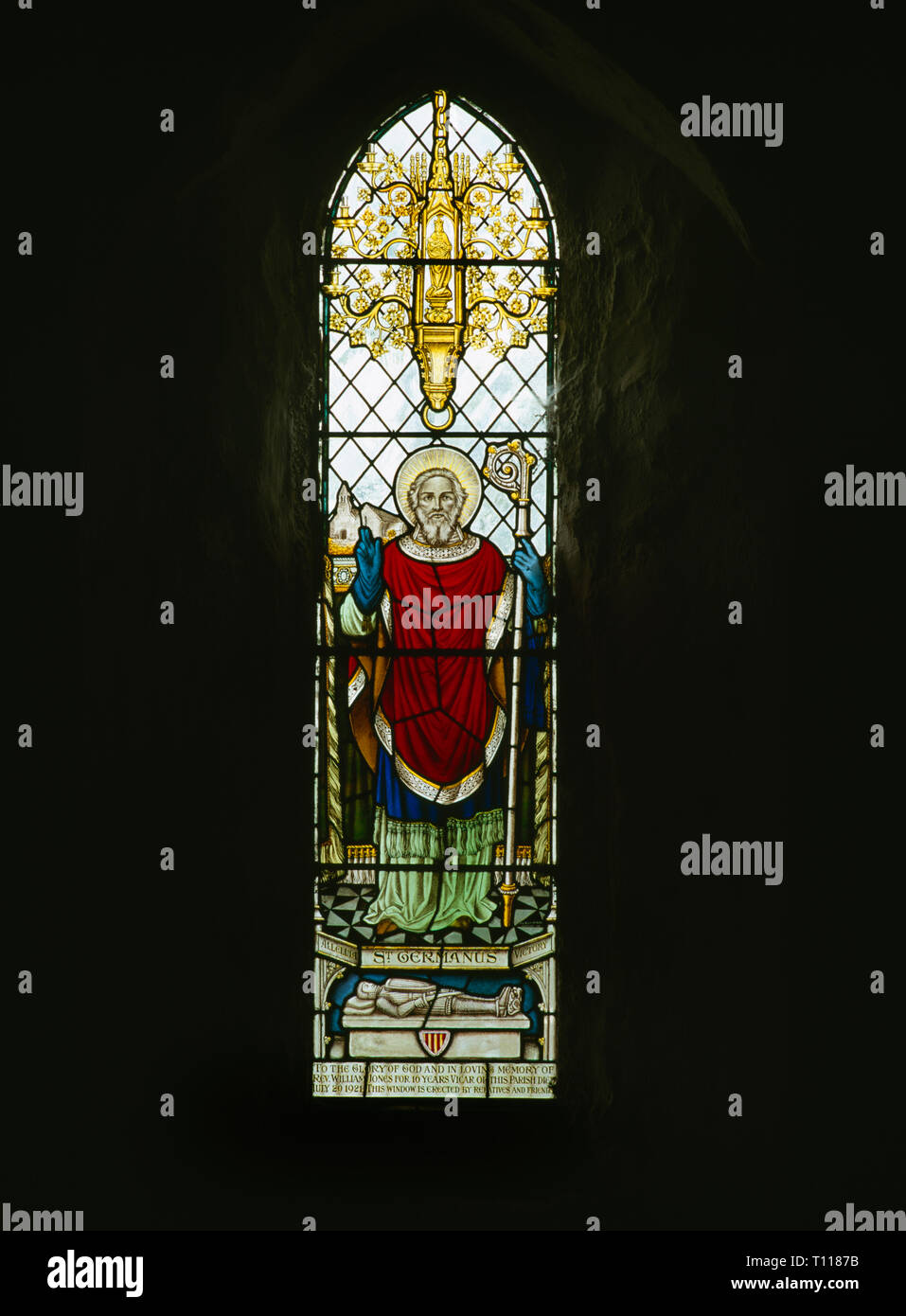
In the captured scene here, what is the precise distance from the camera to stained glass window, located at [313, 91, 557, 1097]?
16.4 feet

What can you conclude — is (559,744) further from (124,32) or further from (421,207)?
(124,32)

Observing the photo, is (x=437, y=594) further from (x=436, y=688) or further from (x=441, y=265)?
(x=441, y=265)

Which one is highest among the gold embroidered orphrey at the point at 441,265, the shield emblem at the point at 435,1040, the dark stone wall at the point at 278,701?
the gold embroidered orphrey at the point at 441,265

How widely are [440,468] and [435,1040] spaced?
1.91 metres

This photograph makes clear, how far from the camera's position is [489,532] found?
514 cm

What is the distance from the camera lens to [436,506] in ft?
16.8

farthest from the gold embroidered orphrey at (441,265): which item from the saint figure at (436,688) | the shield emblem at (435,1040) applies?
the shield emblem at (435,1040)

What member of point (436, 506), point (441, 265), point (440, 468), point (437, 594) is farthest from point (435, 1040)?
point (441, 265)

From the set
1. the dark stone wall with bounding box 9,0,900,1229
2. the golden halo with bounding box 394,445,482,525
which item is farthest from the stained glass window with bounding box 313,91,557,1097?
the dark stone wall with bounding box 9,0,900,1229

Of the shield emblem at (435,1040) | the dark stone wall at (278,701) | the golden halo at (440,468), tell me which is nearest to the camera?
the dark stone wall at (278,701)

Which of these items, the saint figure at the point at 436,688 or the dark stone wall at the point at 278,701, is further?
the saint figure at the point at 436,688

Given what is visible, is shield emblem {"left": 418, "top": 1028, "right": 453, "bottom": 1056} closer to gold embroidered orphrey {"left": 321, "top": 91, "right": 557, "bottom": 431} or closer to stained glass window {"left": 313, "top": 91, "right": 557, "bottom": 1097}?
stained glass window {"left": 313, "top": 91, "right": 557, "bottom": 1097}

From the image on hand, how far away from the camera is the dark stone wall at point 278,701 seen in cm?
467

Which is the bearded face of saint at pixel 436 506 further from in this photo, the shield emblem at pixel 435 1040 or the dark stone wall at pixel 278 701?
the shield emblem at pixel 435 1040
